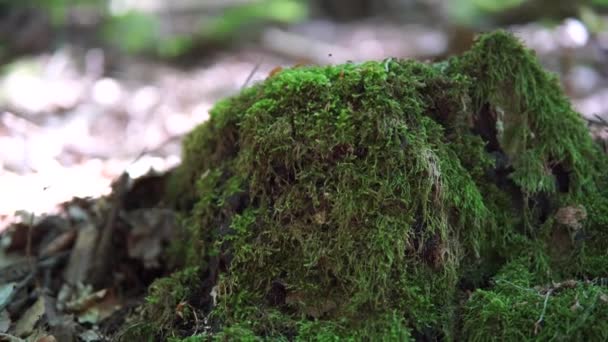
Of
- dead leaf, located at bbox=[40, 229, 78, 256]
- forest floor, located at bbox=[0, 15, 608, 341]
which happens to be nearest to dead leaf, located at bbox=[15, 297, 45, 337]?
forest floor, located at bbox=[0, 15, 608, 341]

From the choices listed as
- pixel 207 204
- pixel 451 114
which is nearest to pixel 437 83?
pixel 451 114

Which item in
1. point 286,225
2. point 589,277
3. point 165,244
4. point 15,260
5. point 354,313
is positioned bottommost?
point 15,260

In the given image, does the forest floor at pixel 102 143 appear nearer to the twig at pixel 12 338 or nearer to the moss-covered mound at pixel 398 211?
the twig at pixel 12 338

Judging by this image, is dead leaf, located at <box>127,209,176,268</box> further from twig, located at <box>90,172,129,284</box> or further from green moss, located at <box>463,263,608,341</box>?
green moss, located at <box>463,263,608,341</box>

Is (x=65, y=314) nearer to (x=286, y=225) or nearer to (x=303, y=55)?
(x=286, y=225)

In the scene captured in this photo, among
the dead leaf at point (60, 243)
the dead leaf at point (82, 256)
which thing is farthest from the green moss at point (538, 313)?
the dead leaf at point (60, 243)
